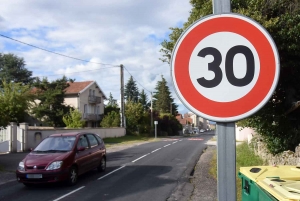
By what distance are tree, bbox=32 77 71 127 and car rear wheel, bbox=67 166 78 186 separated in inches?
1430

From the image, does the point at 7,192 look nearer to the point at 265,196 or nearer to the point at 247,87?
the point at 265,196

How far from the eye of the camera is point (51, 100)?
46625 mm

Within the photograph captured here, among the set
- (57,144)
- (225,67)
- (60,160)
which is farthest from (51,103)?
(225,67)

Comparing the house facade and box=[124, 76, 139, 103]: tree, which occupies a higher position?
box=[124, 76, 139, 103]: tree

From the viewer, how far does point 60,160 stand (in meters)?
10.7

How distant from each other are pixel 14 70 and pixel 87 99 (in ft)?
73.3

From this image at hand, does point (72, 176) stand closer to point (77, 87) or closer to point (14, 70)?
point (77, 87)

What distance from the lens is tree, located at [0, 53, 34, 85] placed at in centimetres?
7106

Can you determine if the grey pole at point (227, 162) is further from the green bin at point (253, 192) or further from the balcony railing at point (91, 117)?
the balcony railing at point (91, 117)

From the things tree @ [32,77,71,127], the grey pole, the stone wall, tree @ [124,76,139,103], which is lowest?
the stone wall

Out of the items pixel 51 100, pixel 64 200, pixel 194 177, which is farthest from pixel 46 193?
pixel 51 100

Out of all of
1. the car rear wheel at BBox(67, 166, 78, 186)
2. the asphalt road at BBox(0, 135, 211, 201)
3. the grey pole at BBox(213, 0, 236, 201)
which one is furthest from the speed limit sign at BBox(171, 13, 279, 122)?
the car rear wheel at BBox(67, 166, 78, 186)

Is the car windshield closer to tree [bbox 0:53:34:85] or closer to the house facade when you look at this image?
the house facade

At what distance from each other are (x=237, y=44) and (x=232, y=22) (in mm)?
128
